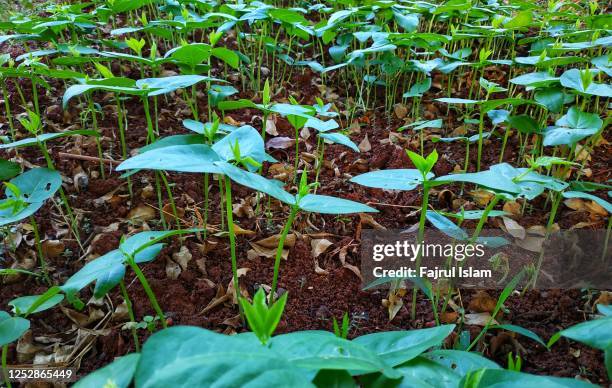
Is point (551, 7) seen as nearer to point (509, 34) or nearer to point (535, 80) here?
point (509, 34)

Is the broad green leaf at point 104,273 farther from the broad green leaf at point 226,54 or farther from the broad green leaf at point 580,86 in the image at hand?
the broad green leaf at point 580,86

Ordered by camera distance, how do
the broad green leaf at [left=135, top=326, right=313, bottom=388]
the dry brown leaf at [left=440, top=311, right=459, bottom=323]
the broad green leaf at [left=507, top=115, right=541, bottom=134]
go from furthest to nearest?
1. the broad green leaf at [left=507, top=115, right=541, bottom=134]
2. the dry brown leaf at [left=440, top=311, right=459, bottom=323]
3. the broad green leaf at [left=135, top=326, right=313, bottom=388]

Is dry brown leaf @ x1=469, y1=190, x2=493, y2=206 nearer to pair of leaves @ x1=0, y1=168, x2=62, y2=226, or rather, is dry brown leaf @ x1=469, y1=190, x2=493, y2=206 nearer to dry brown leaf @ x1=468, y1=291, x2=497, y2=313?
dry brown leaf @ x1=468, y1=291, x2=497, y2=313

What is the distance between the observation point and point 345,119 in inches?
88.0


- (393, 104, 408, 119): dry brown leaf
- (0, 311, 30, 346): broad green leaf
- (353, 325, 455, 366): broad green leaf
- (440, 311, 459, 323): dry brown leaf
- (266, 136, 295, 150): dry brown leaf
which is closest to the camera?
(353, 325, 455, 366): broad green leaf

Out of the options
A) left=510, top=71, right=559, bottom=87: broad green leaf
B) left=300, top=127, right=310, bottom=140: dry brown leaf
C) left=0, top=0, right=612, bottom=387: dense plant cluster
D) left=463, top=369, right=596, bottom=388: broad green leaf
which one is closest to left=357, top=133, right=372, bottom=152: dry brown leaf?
left=0, top=0, right=612, bottom=387: dense plant cluster

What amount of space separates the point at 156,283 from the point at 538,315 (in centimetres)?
104

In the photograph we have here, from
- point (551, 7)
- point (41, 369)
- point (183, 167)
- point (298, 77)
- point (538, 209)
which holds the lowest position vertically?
point (41, 369)

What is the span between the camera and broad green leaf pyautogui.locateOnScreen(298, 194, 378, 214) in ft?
2.86

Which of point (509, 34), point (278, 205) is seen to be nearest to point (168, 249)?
point (278, 205)

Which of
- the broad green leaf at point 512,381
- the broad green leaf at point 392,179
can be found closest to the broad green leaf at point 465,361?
the broad green leaf at point 512,381

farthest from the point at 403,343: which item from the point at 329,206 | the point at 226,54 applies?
the point at 226,54

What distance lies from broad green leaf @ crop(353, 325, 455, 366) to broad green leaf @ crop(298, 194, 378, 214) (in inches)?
A: 9.0

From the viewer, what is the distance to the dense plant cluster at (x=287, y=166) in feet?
2.02
